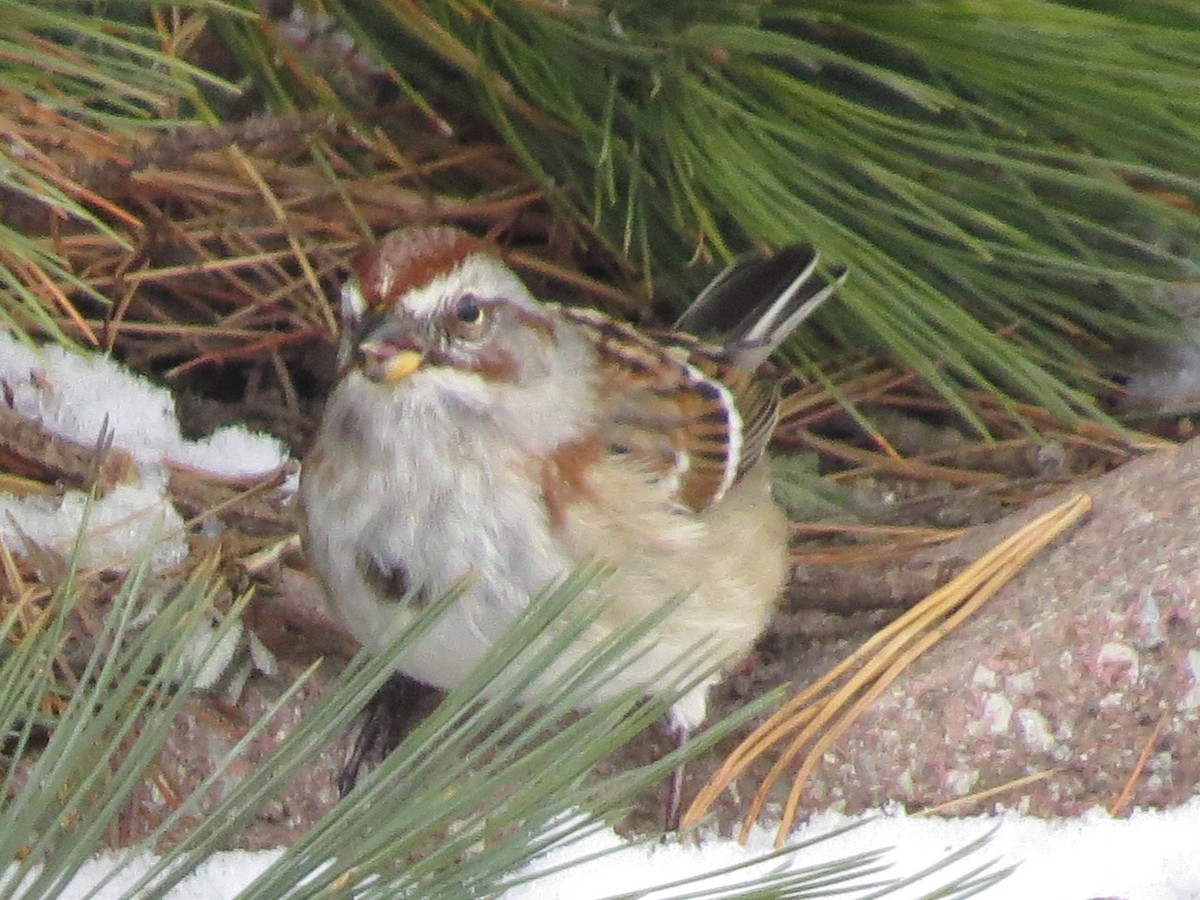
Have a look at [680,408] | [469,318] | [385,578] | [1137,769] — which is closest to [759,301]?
[680,408]

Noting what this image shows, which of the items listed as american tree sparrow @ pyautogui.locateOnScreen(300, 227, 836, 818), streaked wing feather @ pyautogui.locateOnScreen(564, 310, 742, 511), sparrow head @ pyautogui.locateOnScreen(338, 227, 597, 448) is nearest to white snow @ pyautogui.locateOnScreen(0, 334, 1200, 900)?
american tree sparrow @ pyautogui.locateOnScreen(300, 227, 836, 818)

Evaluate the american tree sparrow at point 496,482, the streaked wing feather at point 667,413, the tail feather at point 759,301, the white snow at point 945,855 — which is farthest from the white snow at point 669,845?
the tail feather at point 759,301

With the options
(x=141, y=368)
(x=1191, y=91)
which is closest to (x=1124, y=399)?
(x=1191, y=91)

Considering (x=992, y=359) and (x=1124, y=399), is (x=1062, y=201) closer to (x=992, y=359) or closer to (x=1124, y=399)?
(x=992, y=359)

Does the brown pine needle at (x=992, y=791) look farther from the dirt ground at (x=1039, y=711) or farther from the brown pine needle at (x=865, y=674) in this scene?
the brown pine needle at (x=865, y=674)

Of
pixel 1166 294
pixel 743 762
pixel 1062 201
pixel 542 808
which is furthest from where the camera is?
pixel 1166 294

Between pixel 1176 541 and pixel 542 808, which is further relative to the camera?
pixel 1176 541
